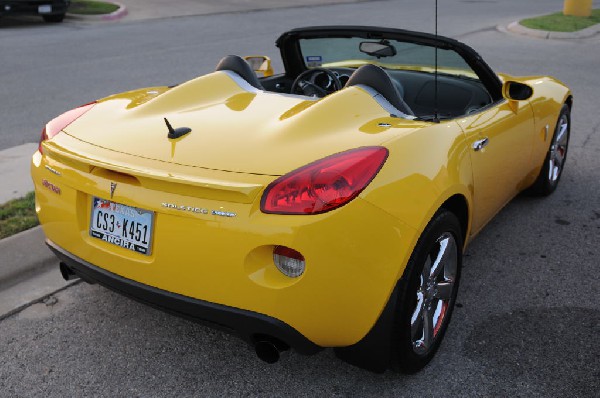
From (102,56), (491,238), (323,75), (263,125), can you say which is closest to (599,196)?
(491,238)

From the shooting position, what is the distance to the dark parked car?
1509cm

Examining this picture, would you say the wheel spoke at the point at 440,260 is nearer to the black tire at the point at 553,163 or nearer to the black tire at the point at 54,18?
the black tire at the point at 553,163

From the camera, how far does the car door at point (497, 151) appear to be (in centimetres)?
325

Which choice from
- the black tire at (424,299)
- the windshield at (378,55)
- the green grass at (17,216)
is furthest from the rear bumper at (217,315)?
the windshield at (378,55)

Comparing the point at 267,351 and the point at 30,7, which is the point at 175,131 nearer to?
the point at 267,351

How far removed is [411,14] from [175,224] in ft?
57.3

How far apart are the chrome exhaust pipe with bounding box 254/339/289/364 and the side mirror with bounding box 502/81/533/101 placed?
2049 mm

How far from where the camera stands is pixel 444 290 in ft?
10.0

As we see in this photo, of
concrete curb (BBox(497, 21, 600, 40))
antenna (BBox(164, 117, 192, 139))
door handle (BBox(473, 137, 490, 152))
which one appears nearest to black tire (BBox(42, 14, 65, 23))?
concrete curb (BBox(497, 21, 600, 40))

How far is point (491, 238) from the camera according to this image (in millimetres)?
4340

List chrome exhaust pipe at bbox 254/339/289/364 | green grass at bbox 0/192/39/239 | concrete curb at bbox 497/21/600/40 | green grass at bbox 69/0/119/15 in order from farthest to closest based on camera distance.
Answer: green grass at bbox 69/0/119/15
concrete curb at bbox 497/21/600/40
green grass at bbox 0/192/39/239
chrome exhaust pipe at bbox 254/339/289/364

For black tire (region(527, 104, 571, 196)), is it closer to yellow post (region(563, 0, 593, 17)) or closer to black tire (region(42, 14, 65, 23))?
yellow post (region(563, 0, 593, 17))

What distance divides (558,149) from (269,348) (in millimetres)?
3360

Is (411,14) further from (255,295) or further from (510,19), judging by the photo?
(255,295)
